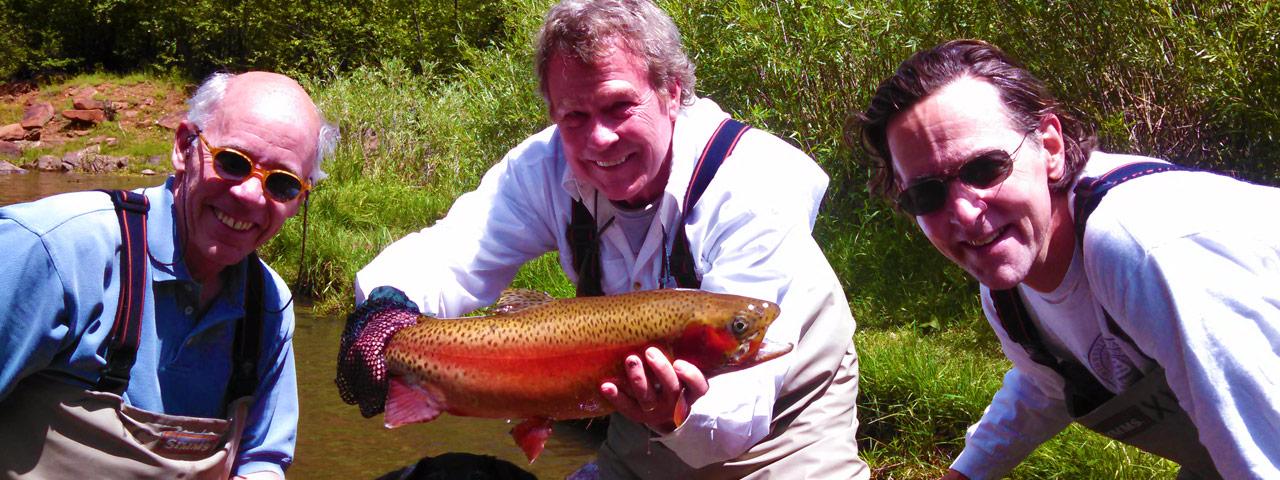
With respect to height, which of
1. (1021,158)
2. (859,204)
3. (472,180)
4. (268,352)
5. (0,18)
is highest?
(1021,158)

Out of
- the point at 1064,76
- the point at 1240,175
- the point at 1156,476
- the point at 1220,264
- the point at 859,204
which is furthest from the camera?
the point at 859,204

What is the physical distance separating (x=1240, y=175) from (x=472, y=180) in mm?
8180

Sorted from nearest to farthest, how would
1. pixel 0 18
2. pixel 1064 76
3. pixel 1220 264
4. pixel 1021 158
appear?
pixel 1220 264
pixel 1021 158
pixel 1064 76
pixel 0 18

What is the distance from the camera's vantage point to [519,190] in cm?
433

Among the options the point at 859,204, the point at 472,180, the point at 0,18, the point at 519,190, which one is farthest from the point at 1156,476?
the point at 0,18

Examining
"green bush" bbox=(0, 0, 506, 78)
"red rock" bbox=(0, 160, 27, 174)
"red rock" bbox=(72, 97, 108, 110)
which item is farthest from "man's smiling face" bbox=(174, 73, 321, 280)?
"green bush" bbox=(0, 0, 506, 78)

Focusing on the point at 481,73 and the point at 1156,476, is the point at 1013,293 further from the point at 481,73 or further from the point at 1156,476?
the point at 481,73

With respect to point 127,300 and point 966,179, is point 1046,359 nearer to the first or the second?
point 966,179

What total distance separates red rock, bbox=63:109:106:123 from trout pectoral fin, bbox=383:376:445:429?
36.1 m

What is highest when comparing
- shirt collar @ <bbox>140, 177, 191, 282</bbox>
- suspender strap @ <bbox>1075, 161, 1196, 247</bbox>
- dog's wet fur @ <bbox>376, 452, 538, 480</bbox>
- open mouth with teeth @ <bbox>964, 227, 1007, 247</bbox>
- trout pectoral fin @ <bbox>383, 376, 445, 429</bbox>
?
suspender strap @ <bbox>1075, 161, 1196, 247</bbox>

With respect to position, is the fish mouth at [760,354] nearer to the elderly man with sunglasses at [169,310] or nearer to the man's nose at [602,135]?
the man's nose at [602,135]

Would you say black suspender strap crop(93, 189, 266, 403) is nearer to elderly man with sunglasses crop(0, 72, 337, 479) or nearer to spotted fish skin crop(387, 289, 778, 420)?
elderly man with sunglasses crop(0, 72, 337, 479)

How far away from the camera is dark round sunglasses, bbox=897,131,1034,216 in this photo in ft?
10.7

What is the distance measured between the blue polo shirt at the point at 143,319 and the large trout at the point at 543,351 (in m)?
0.67
